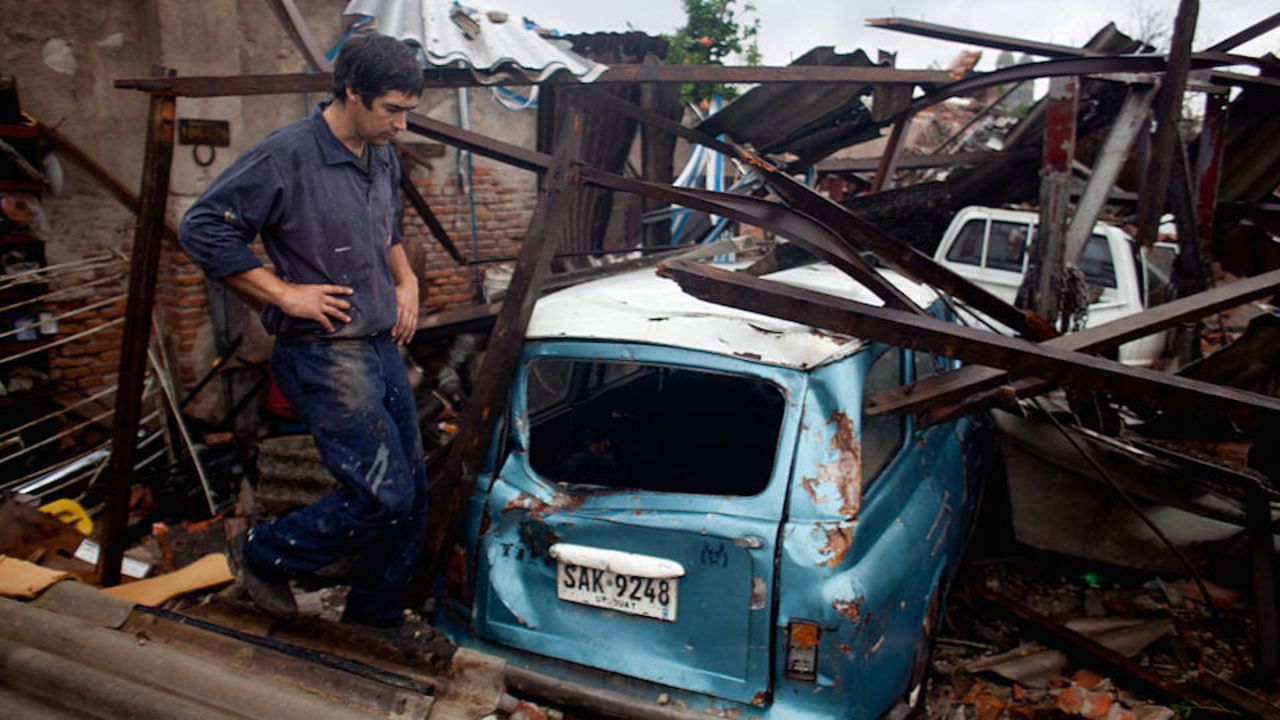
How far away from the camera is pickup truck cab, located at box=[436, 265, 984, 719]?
2293mm

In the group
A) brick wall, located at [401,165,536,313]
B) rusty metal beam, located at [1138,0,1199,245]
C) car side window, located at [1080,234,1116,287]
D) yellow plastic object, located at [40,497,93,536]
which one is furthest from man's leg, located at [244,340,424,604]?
car side window, located at [1080,234,1116,287]

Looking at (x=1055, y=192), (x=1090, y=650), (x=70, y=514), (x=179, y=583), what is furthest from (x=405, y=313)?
(x=1055, y=192)

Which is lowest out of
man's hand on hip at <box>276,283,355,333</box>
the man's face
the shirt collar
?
man's hand on hip at <box>276,283,355,333</box>

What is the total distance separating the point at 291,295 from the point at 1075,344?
2.42 meters

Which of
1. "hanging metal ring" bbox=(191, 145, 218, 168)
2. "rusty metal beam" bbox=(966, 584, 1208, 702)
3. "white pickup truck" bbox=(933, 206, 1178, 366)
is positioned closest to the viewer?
"rusty metal beam" bbox=(966, 584, 1208, 702)

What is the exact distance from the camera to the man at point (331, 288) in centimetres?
234

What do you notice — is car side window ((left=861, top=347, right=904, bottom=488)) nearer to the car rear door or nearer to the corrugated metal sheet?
the car rear door

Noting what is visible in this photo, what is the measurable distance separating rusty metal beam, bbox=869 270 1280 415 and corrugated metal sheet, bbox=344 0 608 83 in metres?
1.96

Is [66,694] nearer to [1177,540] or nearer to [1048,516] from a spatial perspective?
[1048,516]

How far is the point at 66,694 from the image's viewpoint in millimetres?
1739

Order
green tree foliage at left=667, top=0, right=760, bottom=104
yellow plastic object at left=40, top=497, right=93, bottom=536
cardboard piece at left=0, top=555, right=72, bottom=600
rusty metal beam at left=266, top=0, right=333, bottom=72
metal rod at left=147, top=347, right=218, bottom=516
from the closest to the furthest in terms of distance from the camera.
Answer: 1. cardboard piece at left=0, top=555, right=72, bottom=600
2. rusty metal beam at left=266, top=0, right=333, bottom=72
3. yellow plastic object at left=40, top=497, right=93, bottom=536
4. metal rod at left=147, top=347, right=218, bottom=516
5. green tree foliage at left=667, top=0, right=760, bottom=104

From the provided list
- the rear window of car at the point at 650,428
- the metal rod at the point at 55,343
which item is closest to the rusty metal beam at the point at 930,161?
the rear window of car at the point at 650,428

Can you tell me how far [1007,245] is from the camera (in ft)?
25.1

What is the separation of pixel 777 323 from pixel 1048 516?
1.97m
